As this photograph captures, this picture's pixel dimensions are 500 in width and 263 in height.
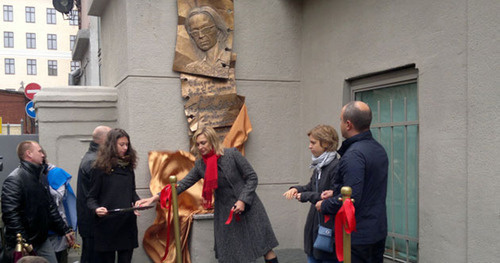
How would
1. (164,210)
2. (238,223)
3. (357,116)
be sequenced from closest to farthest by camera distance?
(357,116), (238,223), (164,210)

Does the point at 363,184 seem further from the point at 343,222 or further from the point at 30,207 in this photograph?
the point at 30,207

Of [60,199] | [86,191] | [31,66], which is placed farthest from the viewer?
[31,66]

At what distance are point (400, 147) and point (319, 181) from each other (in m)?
1.28

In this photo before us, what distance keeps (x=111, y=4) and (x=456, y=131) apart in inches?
191

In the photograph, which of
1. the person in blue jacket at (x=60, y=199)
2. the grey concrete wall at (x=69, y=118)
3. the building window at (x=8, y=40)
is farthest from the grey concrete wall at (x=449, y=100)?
the building window at (x=8, y=40)

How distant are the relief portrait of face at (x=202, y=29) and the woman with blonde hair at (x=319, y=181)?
8.14ft

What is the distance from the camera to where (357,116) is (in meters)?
3.48

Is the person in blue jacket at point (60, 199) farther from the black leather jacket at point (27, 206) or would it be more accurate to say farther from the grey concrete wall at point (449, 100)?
the grey concrete wall at point (449, 100)

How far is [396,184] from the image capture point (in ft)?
15.7

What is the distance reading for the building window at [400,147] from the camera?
4.57 metres

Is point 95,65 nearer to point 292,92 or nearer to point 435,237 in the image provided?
point 292,92

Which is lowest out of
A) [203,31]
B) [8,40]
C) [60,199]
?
[60,199]

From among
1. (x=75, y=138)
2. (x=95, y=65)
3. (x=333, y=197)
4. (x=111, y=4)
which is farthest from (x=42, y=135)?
(x=95, y=65)

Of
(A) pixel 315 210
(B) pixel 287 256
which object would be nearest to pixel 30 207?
(A) pixel 315 210
